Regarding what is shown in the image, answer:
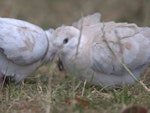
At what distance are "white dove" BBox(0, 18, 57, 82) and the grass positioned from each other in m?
0.13

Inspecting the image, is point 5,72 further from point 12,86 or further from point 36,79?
point 36,79

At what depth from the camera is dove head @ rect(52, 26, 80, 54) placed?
4777 mm

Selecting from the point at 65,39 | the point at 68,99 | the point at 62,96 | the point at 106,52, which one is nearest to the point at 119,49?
the point at 106,52

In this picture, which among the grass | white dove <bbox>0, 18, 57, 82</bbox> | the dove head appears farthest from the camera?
the dove head

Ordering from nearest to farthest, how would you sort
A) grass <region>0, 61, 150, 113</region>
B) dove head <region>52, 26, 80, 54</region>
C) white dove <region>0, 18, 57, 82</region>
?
1. grass <region>0, 61, 150, 113</region>
2. white dove <region>0, 18, 57, 82</region>
3. dove head <region>52, 26, 80, 54</region>

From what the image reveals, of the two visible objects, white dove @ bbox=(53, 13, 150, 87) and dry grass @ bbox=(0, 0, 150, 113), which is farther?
white dove @ bbox=(53, 13, 150, 87)

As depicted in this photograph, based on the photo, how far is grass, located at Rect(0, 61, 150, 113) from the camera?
12.2 feet

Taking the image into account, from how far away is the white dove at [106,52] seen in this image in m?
4.68

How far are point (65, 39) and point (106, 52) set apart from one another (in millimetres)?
403

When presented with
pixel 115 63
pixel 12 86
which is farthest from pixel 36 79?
pixel 115 63

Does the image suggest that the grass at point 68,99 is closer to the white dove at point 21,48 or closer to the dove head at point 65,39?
the white dove at point 21,48

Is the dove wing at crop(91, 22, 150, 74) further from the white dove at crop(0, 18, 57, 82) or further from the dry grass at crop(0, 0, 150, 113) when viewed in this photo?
the white dove at crop(0, 18, 57, 82)

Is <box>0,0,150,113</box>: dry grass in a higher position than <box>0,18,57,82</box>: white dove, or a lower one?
lower

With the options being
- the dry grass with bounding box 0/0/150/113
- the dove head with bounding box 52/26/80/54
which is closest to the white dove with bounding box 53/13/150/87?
the dove head with bounding box 52/26/80/54
